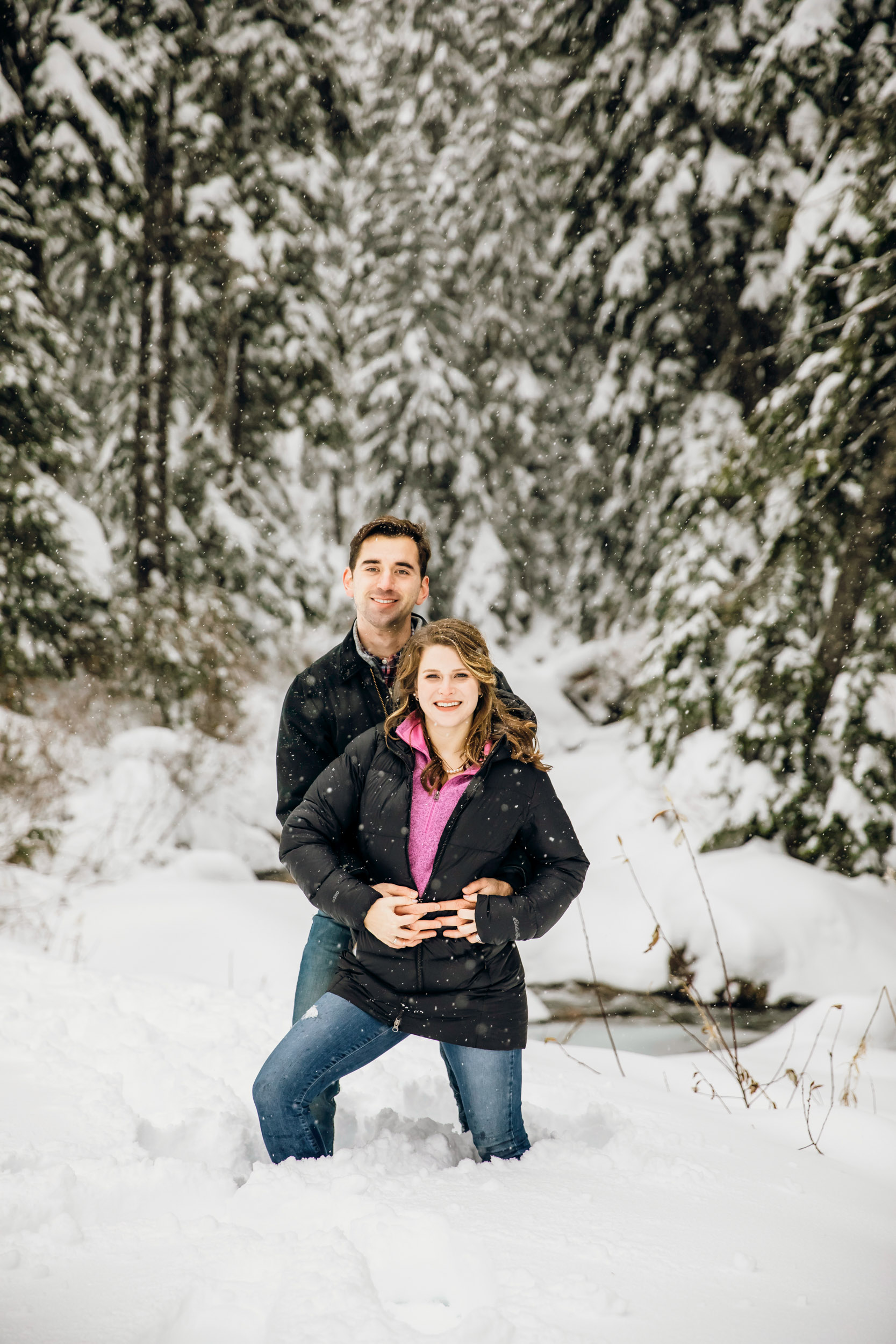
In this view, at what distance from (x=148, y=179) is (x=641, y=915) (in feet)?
36.9

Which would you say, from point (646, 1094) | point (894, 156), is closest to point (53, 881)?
point (646, 1094)

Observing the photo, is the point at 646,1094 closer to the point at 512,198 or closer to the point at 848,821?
the point at 848,821

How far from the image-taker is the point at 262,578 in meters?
11.9

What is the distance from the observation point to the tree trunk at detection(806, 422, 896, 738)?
6.58 m

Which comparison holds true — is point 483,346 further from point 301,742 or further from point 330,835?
point 330,835

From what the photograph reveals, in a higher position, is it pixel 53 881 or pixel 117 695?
pixel 117 695

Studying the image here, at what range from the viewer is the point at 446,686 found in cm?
215

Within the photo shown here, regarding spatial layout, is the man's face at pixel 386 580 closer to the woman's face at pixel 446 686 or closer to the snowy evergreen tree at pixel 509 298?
the woman's face at pixel 446 686

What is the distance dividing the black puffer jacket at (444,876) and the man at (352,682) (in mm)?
304

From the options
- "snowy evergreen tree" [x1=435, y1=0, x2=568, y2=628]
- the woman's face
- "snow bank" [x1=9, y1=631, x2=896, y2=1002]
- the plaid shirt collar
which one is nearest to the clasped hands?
the woman's face

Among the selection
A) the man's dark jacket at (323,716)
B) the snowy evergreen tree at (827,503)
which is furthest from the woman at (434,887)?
the snowy evergreen tree at (827,503)

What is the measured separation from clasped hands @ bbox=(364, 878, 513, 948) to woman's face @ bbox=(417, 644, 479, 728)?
426 mm

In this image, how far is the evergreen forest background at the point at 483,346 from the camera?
23.7 feet

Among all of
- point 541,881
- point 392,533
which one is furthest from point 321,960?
point 392,533
